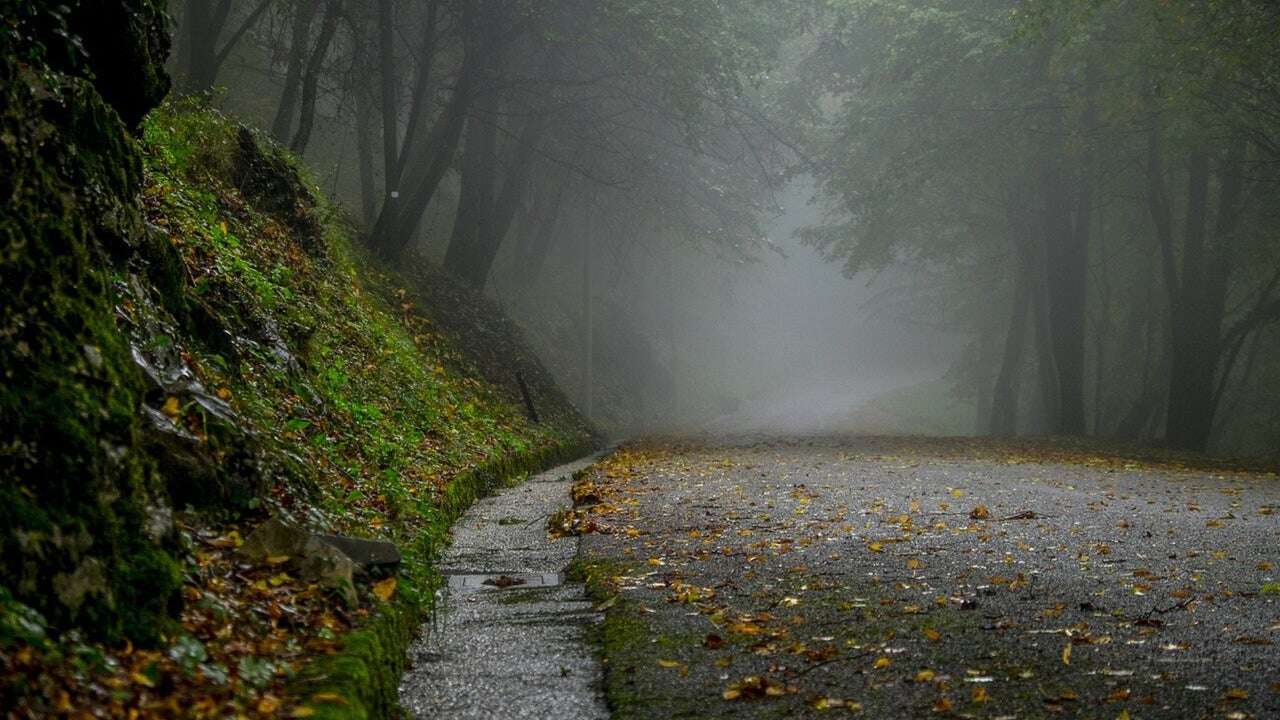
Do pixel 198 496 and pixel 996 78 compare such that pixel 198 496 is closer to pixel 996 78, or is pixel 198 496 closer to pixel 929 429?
pixel 996 78

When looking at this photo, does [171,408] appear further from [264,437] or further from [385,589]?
[385,589]

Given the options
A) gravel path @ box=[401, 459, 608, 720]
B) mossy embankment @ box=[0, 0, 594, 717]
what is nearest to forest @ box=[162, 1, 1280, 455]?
mossy embankment @ box=[0, 0, 594, 717]

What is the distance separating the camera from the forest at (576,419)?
4.09 meters

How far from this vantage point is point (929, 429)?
45281 millimetres

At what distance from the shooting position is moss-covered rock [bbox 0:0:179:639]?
139 inches

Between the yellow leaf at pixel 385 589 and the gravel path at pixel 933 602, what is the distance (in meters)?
1.01

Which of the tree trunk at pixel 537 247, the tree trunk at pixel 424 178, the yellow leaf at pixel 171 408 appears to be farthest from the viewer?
Result: the tree trunk at pixel 537 247

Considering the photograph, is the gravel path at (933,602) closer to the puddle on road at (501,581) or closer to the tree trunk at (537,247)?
the puddle on road at (501,581)

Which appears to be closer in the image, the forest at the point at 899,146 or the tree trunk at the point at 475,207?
the forest at the point at 899,146

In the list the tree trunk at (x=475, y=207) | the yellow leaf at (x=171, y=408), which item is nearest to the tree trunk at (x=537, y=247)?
the tree trunk at (x=475, y=207)

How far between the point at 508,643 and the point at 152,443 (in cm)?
184

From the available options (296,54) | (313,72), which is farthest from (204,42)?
(313,72)

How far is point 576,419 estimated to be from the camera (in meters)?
21.3

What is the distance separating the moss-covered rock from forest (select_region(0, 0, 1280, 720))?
0.02 meters
